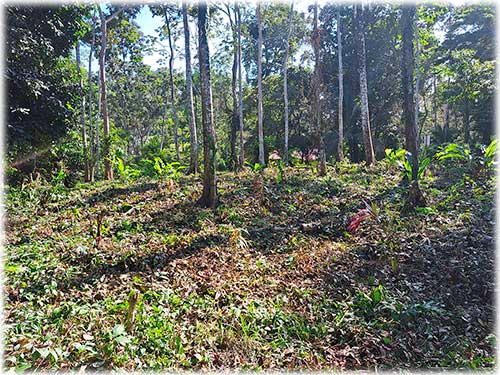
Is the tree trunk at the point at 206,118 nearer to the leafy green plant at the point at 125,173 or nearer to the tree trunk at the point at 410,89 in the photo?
the tree trunk at the point at 410,89

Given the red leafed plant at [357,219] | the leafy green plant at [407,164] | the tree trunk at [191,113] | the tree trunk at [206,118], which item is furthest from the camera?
the tree trunk at [191,113]

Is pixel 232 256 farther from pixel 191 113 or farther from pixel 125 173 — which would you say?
pixel 125 173

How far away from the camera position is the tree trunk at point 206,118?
6516 mm

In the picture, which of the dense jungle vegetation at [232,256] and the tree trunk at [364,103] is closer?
the dense jungle vegetation at [232,256]

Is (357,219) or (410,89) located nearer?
(357,219)

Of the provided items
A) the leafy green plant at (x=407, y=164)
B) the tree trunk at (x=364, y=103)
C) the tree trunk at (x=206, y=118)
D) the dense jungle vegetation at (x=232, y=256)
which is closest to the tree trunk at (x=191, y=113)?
the dense jungle vegetation at (x=232, y=256)

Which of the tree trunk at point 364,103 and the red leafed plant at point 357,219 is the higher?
the tree trunk at point 364,103

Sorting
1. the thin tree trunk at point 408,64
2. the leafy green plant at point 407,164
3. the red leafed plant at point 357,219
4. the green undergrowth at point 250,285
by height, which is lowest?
the green undergrowth at point 250,285

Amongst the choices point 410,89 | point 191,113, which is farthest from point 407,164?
point 191,113

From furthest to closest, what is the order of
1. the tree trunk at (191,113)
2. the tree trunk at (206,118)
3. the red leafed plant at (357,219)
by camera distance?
the tree trunk at (191,113) → the tree trunk at (206,118) → the red leafed plant at (357,219)

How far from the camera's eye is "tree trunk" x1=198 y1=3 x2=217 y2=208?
652 centimetres

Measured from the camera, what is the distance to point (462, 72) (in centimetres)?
1644

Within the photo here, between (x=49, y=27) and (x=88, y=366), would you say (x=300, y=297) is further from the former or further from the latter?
(x=49, y=27)

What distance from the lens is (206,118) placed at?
6.65 m
